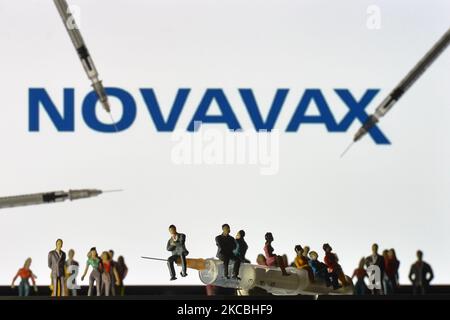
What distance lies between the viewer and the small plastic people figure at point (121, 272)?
17.6 meters

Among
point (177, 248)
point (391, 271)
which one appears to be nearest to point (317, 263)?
point (391, 271)

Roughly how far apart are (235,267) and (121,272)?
9.51ft

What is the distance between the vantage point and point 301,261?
55.1 ft

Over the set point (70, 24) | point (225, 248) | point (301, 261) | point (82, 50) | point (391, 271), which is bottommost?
point (391, 271)

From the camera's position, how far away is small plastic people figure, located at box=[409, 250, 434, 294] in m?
18.3

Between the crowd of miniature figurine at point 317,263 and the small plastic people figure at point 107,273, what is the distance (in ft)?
5.08

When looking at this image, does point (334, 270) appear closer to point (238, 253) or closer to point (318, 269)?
point (318, 269)

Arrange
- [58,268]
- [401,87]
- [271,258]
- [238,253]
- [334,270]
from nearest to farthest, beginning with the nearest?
[238,253], [271,258], [334,270], [58,268], [401,87]

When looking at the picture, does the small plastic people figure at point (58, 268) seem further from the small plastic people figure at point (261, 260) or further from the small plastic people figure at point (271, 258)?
the small plastic people figure at point (271, 258)

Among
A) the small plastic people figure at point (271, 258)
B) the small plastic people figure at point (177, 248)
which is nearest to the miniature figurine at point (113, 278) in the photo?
the small plastic people figure at point (177, 248)

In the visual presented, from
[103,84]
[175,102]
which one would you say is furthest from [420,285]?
[103,84]

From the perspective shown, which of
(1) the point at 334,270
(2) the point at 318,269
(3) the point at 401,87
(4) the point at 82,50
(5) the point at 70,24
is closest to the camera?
(2) the point at 318,269

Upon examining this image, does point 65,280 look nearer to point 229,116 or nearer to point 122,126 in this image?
point 122,126
